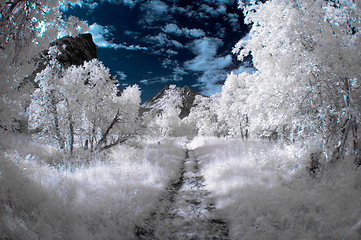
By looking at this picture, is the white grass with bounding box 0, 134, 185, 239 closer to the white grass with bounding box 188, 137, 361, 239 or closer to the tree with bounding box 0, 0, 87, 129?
the tree with bounding box 0, 0, 87, 129

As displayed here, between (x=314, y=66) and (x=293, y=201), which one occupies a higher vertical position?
(x=314, y=66)

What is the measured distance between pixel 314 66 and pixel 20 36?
707 cm

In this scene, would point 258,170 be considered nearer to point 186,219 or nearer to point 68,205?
point 186,219

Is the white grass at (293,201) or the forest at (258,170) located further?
the forest at (258,170)

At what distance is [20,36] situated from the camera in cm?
353

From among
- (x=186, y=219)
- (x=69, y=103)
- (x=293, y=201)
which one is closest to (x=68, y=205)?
(x=186, y=219)

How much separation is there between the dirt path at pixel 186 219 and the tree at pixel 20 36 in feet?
14.6

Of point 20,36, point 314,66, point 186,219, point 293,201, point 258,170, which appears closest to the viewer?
point 20,36

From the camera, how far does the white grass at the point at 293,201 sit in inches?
120

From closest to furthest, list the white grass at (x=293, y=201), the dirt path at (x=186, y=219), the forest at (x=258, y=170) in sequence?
1. the white grass at (x=293, y=201)
2. the forest at (x=258, y=170)
3. the dirt path at (x=186, y=219)

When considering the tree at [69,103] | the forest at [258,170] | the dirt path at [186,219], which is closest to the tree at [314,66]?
the forest at [258,170]

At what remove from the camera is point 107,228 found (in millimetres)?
3482

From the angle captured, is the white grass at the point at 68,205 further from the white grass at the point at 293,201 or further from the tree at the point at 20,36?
the white grass at the point at 293,201

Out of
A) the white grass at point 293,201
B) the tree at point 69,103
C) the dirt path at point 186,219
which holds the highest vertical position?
the tree at point 69,103
